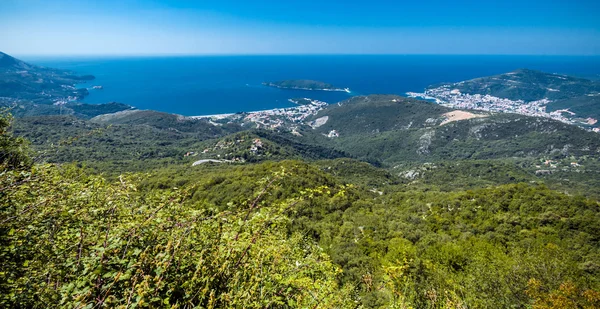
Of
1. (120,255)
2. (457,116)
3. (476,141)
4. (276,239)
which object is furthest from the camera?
(457,116)

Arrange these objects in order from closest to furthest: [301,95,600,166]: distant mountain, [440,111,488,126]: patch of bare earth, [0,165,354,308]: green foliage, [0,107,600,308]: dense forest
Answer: [0,165,354,308]: green foliage < [0,107,600,308]: dense forest < [301,95,600,166]: distant mountain < [440,111,488,126]: patch of bare earth

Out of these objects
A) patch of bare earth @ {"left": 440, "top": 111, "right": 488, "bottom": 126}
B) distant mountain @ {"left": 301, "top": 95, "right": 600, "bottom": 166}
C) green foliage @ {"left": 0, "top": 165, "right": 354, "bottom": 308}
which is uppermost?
green foliage @ {"left": 0, "top": 165, "right": 354, "bottom": 308}

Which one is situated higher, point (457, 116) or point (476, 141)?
point (457, 116)

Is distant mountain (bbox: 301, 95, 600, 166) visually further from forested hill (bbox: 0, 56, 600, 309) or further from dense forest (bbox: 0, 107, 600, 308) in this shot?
dense forest (bbox: 0, 107, 600, 308)

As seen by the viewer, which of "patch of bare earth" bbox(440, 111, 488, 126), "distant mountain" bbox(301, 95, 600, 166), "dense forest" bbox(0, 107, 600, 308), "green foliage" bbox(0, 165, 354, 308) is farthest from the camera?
"patch of bare earth" bbox(440, 111, 488, 126)

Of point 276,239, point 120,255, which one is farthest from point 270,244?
point 120,255

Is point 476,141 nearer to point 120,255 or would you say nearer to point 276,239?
point 276,239

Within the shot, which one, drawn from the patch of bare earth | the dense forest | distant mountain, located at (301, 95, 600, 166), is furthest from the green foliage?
the patch of bare earth

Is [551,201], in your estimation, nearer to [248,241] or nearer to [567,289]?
[567,289]

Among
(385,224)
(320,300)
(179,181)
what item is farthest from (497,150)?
(320,300)
